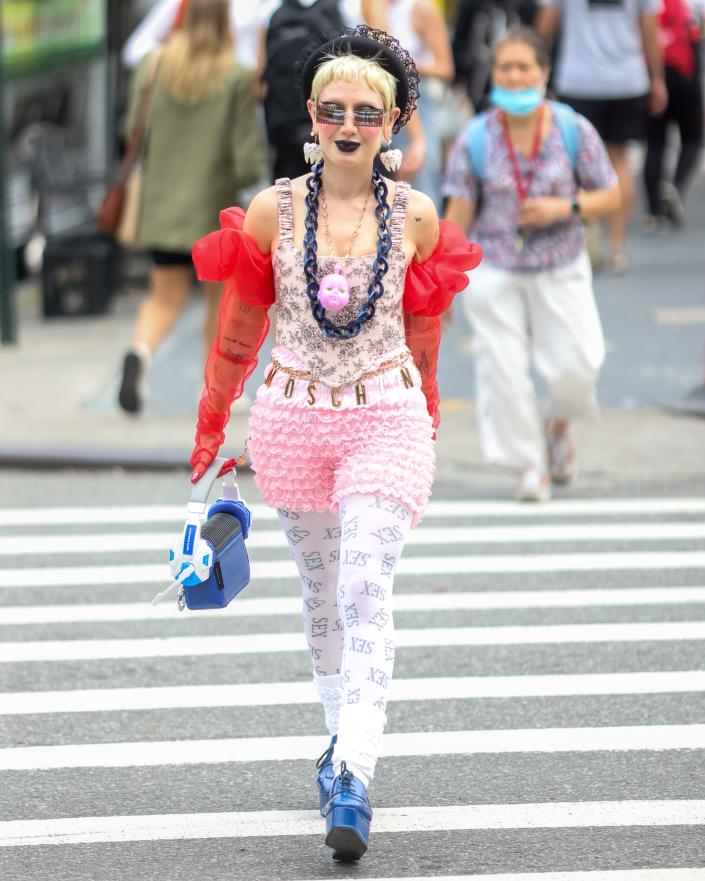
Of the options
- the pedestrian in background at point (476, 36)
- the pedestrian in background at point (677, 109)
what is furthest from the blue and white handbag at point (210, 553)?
the pedestrian in background at point (476, 36)

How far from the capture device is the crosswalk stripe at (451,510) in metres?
8.55

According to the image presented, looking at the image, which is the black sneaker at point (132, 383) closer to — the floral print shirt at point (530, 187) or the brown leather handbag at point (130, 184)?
the brown leather handbag at point (130, 184)

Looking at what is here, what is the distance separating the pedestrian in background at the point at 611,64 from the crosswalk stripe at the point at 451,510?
15.9 ft

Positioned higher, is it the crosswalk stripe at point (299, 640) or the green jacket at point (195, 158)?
the green jacket at point (195, 158)

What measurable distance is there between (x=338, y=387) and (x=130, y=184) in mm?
5938

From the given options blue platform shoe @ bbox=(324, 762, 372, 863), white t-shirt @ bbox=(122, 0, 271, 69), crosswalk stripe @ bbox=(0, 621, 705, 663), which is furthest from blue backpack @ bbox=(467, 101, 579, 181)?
blue platform shoe @ bbox=(324, 762, 372, 863)

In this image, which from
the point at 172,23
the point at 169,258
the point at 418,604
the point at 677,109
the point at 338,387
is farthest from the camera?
the point at 677,109

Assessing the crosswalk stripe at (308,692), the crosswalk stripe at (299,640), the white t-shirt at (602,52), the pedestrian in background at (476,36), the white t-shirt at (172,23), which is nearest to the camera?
the crosswalk stripe at (308,692)

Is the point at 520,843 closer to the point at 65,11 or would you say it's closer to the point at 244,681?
the point at 244,681

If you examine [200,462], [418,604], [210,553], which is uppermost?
[200,462]

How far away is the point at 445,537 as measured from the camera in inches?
323

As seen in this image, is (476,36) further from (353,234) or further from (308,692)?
(353,234)

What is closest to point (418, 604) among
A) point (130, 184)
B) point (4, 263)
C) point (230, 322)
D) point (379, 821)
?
point (379, 821)

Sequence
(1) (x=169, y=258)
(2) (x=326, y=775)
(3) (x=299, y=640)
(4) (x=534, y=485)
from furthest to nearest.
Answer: (1) (x=169, y=258) → (4) (x=534, y=485) → (3) (x=299, y=640) → (2) (x=326, y=775)
